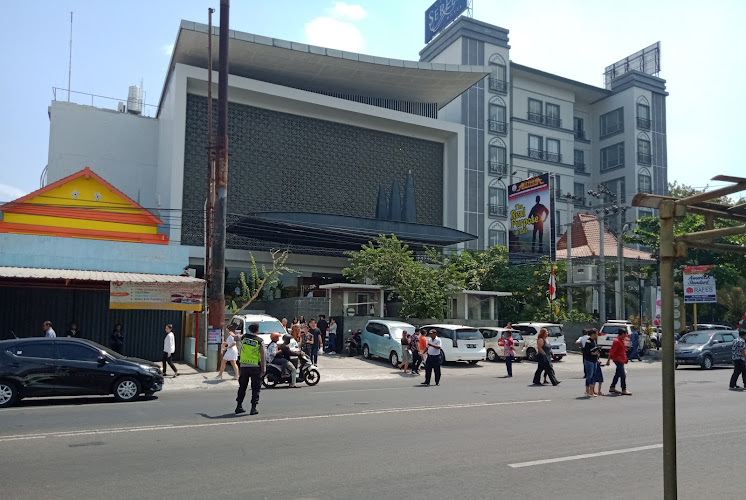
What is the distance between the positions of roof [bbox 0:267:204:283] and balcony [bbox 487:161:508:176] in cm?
3377

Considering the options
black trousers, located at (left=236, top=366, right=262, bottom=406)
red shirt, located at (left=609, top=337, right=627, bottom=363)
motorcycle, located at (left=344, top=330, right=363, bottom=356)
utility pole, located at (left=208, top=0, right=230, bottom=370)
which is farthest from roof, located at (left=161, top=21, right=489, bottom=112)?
red shirt, located at (left=609, top=337, right=627, bottom=363)

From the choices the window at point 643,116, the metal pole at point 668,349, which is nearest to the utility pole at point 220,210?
the metal pole at point 668,349

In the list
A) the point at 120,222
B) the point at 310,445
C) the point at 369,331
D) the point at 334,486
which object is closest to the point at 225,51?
the point at 120,222

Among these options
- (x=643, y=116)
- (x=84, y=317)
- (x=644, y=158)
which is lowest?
(x=84, y=317)

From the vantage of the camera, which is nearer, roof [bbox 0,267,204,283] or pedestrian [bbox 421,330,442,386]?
pedestrian [bbox 421,330,442,386]

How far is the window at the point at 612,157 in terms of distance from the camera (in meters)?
61.0

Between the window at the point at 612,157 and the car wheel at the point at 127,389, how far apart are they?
55.9 m

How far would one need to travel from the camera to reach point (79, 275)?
809 inches

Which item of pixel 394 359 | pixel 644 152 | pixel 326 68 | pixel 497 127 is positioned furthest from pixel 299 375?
pixel 644 152

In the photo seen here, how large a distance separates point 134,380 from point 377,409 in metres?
5.61

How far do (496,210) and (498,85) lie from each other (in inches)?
412

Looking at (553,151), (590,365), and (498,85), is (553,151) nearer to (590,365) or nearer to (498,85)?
(498,85)

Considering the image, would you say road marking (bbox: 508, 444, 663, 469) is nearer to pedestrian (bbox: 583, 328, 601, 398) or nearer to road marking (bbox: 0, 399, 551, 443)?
road marking (bbox: 0, 399, 551, 443)

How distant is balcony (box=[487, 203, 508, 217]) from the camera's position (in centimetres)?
5034
